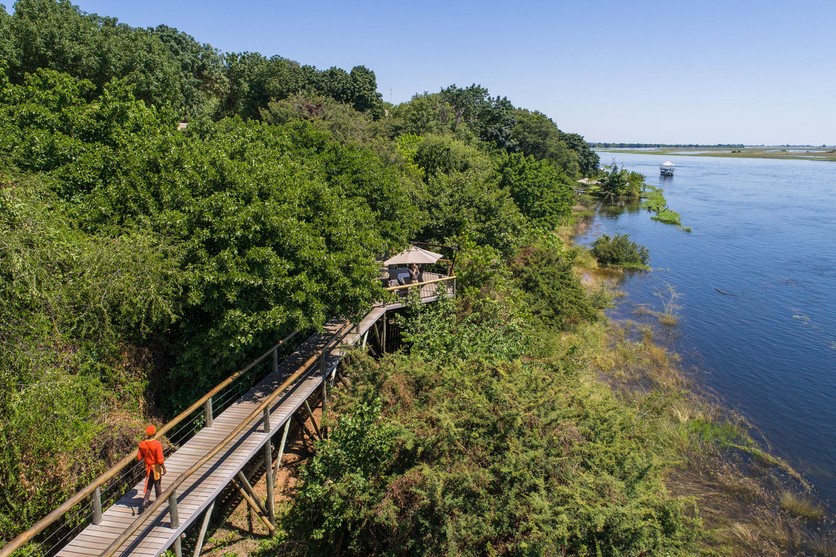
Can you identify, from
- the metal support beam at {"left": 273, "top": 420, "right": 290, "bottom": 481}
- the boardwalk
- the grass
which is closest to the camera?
the boardwalk

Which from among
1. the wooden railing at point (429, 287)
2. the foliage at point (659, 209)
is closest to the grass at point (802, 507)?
the wooden railing at point (429, 287)

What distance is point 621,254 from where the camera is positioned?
124ft

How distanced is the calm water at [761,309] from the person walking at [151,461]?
1874 cm

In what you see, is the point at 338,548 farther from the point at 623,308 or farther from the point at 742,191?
the point at 742,191

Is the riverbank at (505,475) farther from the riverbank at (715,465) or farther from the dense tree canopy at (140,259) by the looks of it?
the dense tree canopy at (140,259)

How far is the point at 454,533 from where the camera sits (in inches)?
313

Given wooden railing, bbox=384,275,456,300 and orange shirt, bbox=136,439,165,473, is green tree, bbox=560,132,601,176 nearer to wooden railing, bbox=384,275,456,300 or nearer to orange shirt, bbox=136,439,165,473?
wooden railing, bbox=384,275,456,300

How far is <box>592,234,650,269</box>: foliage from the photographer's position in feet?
124

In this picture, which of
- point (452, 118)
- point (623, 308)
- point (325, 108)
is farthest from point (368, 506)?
point (452, 118)

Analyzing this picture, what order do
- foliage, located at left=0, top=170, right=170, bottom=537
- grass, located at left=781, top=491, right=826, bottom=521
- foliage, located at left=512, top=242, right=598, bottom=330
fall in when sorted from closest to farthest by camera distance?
foliage, located at left=0, top=170, right=170, bottom=537 → grass, located at left=781, top=491, right=826, bottom=521 → foliage, located at left=512, top=242, right=598, bottom=330

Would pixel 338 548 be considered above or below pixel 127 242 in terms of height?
below

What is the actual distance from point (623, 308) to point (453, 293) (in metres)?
15.1

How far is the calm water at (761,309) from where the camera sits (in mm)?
18578

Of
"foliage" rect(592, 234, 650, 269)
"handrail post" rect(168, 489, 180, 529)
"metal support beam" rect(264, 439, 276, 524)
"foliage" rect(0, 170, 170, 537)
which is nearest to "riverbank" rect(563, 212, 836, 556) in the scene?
"metal support beam" rect(264, 439, 276, 524)
